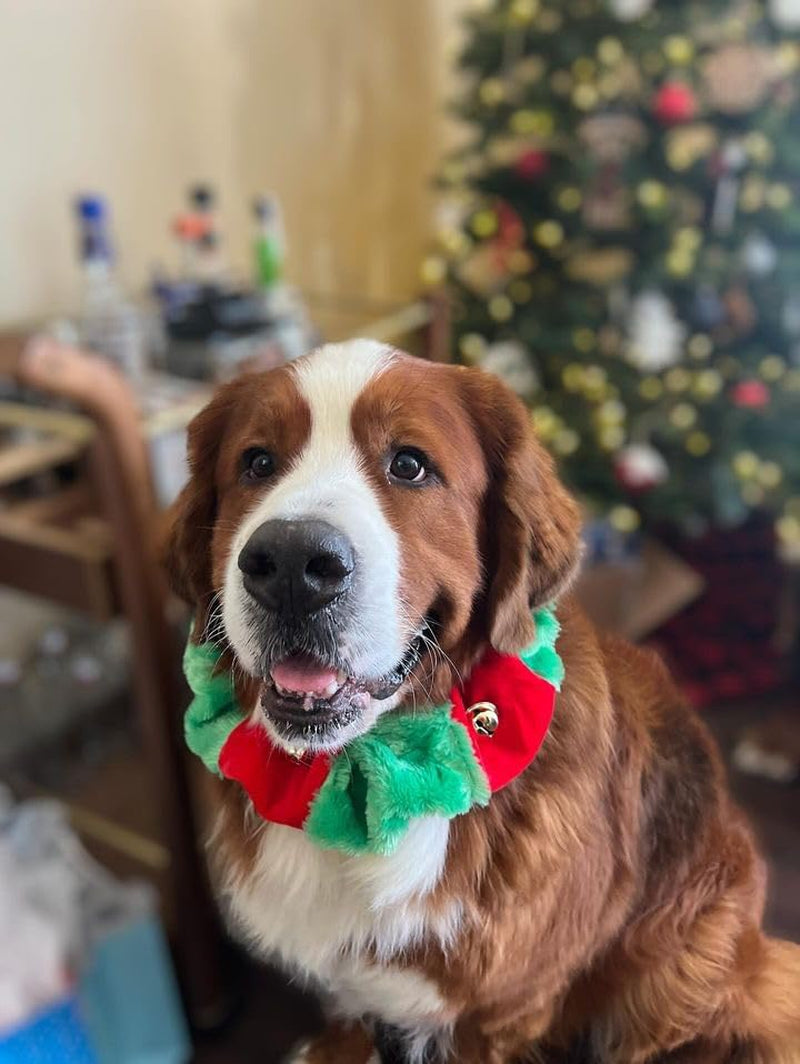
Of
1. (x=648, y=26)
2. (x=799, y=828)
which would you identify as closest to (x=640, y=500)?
(x=799, y=828)

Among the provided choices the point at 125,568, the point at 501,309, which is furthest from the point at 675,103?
the point at 125,568

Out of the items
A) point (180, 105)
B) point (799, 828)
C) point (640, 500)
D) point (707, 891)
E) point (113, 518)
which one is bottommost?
point (799, 828)

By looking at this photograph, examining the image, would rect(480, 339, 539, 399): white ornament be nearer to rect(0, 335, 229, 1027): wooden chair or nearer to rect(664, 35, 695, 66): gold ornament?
rect(664, 35, 695, 66): gold ornament

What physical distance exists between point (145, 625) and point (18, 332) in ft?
3.04

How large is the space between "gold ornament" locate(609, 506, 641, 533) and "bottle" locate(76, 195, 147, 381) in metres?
1.56

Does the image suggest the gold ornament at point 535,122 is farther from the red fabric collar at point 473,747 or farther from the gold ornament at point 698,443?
the red fabric collar at point 473,747

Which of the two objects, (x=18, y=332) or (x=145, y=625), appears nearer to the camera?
(x=145, y=625)

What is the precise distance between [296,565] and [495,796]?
12.2 inches

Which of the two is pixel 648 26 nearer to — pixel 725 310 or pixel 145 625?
pixel 725 310

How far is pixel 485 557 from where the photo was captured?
860 mm

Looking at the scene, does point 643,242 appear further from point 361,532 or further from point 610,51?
point 361,532

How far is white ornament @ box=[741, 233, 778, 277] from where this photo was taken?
8.42ft

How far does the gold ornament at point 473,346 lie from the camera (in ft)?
9.35

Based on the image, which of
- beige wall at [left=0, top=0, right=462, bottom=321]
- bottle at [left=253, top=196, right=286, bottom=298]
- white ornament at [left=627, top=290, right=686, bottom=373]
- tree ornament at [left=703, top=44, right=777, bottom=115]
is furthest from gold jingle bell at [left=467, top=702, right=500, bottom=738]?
tree ornament at [left=703, top=44, right=777, bottom=115]
